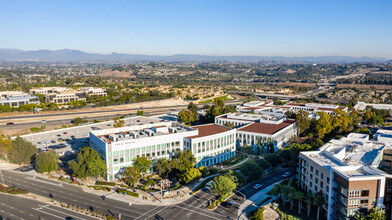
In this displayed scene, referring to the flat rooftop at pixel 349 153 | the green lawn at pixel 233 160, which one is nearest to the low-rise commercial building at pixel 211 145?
the green lawn at pixel 233 160

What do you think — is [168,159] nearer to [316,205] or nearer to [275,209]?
[275,209]

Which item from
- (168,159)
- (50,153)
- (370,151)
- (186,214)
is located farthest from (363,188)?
(50,153)

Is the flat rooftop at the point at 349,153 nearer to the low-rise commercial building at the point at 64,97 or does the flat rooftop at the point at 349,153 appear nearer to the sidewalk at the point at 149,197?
the sidewalk at the point at 149,197

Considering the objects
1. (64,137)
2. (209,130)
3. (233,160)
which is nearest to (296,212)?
(233,160)

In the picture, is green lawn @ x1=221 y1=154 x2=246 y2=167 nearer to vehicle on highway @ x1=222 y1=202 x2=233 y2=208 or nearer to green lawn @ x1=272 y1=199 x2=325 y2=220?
vehicle on highway @ x1=222 y1=202 x2=233 y2=208

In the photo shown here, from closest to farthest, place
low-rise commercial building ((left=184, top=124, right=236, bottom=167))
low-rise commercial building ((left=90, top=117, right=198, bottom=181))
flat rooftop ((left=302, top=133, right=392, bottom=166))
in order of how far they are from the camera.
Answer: flat rooftop ((left=302, top=133, right=392, bottom=166)) < low-rise commercial building ((left=90, top=117, right=198, bottom=181)) < low-rise commercial building ((left=184, top=124, right=236, bottom=167))

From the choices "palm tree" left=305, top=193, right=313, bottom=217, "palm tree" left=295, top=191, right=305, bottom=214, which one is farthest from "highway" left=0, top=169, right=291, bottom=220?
"palm tree" left=305, top=193, right=313, bottom=217
